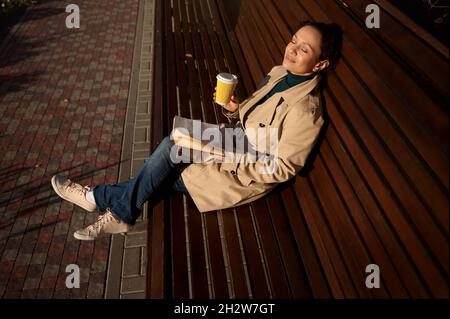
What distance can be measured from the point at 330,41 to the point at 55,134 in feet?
12.3


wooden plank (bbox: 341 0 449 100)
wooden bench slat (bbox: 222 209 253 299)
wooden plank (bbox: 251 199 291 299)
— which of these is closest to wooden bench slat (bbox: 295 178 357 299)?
wooden plank (bbox: 251 199 291 299)

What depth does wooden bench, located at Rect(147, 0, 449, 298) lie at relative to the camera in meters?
1.56

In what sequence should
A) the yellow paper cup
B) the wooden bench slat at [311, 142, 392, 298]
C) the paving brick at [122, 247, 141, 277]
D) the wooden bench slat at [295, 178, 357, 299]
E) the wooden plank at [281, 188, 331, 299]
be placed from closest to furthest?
the wooden bench slat at [311, 142, 392, 298]
the wooden bench slat at [295, 178, 357, 299]
the wooden plank at [281, 188, 331, 299]
the yellow paper cup
the paving brick at [122, 247, 141, 277]

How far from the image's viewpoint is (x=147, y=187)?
104 inches

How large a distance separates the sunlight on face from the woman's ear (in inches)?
0.8

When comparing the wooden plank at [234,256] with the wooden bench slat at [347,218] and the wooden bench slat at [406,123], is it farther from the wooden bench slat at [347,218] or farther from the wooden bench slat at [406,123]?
the wooden bench slat at [406,123]

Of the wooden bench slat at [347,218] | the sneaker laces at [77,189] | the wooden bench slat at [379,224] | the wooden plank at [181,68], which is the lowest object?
the sneaker laces at [77,189]

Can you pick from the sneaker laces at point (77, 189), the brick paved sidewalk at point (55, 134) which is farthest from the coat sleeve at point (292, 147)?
the brick paved sidewalk at point (55, 134)

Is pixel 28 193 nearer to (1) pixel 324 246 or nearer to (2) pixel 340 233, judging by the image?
(1) pixel 324 246

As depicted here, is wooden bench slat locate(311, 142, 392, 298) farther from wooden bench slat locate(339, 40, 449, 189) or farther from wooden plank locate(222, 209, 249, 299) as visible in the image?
wooden plank locate(222, 209, 249, 299)

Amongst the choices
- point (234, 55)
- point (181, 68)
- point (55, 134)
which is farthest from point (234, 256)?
point (55, 134)

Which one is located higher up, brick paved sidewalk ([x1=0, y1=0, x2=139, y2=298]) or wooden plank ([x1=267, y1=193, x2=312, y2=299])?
wooden plank ([x1=267, y1=193, x2=312, y2=299])

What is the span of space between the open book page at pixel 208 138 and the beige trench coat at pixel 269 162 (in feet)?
0.40

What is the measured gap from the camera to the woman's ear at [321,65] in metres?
2.34
